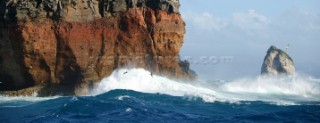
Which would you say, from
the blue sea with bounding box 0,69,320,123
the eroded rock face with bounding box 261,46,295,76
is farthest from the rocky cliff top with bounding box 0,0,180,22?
the eroded rock face with bounding box 261,46,295,76

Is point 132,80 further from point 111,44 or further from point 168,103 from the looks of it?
point 168,103

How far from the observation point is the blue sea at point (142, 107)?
2297cm

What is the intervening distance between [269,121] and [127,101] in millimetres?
9803

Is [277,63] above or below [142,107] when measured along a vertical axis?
above

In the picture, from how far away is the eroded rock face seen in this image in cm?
5491

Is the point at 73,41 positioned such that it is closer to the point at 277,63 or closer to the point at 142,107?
the point at 142,107

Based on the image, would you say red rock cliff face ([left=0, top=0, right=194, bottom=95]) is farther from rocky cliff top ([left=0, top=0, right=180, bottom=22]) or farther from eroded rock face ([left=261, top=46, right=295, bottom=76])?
eroded rock face ([left=261, top=46, right=295, bottom=76])

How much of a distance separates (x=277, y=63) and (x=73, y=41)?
1210 inches

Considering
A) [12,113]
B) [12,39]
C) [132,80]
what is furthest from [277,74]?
[12,113]

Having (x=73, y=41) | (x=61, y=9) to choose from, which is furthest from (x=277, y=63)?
(x=61, y=9)

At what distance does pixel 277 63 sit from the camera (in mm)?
55531

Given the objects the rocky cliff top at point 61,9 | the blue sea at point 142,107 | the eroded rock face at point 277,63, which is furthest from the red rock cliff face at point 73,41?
the eroded rock face at point 277,63

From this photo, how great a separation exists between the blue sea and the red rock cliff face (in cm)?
141

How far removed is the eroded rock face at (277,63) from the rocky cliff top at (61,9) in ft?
86.5
